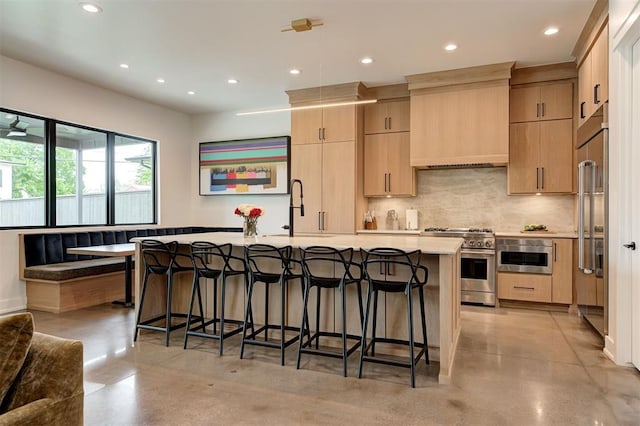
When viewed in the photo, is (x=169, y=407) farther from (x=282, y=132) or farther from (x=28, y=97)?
(x=282, y=132)

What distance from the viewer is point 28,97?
193 inches

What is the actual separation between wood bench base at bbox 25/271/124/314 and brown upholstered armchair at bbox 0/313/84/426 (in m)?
3.90

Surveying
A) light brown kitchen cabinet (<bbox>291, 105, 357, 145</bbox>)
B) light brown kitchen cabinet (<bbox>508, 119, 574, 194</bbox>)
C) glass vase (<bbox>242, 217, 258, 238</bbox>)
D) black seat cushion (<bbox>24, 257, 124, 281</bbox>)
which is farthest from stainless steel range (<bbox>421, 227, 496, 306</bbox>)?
black seat cushion (<bbox>24, 257, 124, 281</bbox>)

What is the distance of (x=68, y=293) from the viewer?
4.80 metres

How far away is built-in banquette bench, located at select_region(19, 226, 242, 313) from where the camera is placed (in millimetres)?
4746

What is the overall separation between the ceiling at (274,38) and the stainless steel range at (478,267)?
7.09 ft

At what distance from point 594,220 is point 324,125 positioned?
11.6 feet

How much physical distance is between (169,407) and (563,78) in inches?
215

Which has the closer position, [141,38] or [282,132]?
[141,38]

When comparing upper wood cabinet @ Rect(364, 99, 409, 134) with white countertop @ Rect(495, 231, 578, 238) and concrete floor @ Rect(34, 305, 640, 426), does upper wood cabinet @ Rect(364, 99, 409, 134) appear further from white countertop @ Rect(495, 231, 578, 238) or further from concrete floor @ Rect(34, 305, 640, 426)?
concrete floor @ Rect(34, 305, 640, 426)

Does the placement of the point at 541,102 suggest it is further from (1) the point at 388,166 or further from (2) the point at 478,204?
(1) the point at 388,166

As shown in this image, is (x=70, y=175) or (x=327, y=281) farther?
(x=70, y=175)

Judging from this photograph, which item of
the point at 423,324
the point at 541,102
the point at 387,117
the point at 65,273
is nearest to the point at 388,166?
the point at 387,117

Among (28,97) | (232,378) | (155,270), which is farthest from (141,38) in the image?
(232,378)
